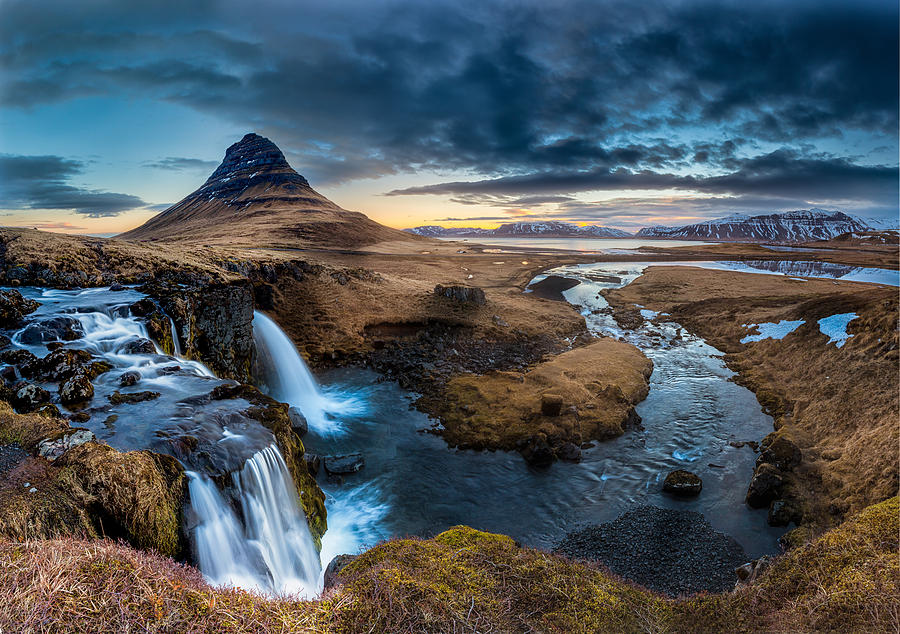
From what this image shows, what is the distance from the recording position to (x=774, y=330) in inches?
1556

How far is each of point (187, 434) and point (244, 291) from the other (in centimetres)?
1898

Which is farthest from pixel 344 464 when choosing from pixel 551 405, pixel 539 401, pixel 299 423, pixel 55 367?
pixel 539 401

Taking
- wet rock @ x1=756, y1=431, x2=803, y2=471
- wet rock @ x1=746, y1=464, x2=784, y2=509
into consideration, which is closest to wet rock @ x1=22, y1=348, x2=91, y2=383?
wet rock @ x1=746, y1=464, x2=784, y2=509

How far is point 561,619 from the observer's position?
23.2ft

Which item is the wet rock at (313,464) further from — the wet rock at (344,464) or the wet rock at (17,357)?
the wet rock at (17,357)

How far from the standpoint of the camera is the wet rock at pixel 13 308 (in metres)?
18.6

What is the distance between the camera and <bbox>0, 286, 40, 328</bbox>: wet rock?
18.6 meters

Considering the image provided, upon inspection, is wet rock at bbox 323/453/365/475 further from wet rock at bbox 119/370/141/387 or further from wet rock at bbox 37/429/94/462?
wet rock at bbox 37/429/94/462

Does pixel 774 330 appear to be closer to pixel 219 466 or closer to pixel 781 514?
pixel 781 514

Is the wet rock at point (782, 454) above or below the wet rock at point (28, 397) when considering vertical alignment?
below

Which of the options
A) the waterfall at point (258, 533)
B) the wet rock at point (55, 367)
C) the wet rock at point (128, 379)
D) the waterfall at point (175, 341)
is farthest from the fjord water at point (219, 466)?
the waterfall at point (175, 341)

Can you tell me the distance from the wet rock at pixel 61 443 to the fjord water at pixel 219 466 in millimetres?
1343

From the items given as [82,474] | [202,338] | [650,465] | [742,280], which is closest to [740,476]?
[650,465]

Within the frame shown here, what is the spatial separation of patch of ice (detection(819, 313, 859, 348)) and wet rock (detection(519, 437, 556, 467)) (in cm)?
2524
